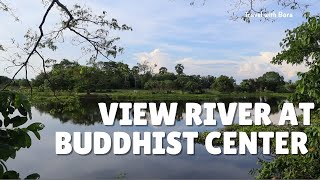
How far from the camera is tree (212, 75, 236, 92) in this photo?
221 ft

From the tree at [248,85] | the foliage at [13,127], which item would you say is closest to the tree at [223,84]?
the tree at [248,85]

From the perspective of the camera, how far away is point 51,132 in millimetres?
22531

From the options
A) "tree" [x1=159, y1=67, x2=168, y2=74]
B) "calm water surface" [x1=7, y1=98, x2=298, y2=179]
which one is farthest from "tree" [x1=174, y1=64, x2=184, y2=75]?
"calm water surface" [x1=7, y1=98, x2=298, y2=179]

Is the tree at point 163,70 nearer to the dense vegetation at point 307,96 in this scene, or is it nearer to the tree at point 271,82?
the tree at point 271,82

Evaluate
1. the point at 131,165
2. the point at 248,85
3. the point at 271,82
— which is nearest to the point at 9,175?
the point at 131,165

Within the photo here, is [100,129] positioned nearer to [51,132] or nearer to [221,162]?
[51,132]

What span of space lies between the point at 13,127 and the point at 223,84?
67.3m

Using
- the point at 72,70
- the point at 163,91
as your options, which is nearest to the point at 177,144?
the point at 72,70

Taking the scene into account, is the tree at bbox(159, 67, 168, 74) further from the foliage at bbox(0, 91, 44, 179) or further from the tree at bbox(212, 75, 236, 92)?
the foliage at bbox(0, 91, 44, 179)

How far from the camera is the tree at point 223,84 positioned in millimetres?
67500

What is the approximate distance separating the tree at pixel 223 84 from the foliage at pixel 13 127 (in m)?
66.4

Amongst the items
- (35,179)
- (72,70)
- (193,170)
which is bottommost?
(193,170)

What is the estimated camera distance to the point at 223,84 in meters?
68.1

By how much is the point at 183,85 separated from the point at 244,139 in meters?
47.8
